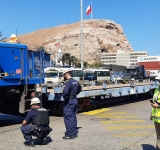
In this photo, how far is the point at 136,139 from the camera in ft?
24.6

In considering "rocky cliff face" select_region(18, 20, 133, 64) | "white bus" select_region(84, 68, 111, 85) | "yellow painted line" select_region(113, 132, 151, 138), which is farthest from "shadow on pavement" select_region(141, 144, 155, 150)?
"rocky cliff face" select_region(18, 20, 133, 64)

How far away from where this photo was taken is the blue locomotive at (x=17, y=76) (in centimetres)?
870

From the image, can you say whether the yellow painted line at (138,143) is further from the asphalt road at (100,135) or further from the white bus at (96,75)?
the white bus at (96,75)

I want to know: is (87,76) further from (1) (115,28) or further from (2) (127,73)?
(1) (115,28)

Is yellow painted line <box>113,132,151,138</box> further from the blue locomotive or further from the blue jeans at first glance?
the blue locomotive

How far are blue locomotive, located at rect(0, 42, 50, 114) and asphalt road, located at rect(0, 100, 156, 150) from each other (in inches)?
31.6

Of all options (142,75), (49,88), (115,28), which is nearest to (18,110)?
(49,88)

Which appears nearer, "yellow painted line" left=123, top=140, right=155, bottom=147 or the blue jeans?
"yellow painted line" left=123, top=140, right=155, bottom=147

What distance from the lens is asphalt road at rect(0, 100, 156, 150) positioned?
671 cm

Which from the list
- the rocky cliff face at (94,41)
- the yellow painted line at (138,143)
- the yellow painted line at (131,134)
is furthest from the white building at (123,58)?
the yellow painted line at (138,143)

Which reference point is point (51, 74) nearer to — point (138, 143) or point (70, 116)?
point (70, 116)

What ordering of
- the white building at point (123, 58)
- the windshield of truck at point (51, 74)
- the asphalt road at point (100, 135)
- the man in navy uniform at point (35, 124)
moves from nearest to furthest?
the man in navy uniform at point (35, 124) → the asphalt road at point (100, 135) → the windshield of truck at point (51, 74) → the white building at point (123, 58)

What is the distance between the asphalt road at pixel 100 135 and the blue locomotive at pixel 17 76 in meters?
0.80

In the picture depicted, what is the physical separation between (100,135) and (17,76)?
310cm
